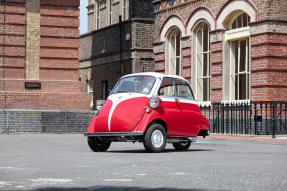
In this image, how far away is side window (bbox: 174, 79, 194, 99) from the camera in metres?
14.5

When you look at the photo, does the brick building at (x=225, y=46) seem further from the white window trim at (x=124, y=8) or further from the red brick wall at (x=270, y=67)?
the white window trim at (x=124, y=8)

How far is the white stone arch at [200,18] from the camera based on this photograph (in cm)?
2517

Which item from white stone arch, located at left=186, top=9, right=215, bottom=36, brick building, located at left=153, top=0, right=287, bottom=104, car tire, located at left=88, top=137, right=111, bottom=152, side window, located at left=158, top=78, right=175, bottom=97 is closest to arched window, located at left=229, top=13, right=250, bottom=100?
brick building, located at left=153, top=0, right=287, bottom=104

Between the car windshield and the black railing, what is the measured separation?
7187 millimetres

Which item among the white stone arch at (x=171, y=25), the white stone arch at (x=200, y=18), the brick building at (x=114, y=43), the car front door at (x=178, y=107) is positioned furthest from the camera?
the brick building at (x=114, y=43)

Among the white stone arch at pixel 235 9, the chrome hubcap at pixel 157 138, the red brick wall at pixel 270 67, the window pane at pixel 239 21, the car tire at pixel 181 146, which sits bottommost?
the car tire at pixel 181 146

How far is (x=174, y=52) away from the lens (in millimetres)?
28344

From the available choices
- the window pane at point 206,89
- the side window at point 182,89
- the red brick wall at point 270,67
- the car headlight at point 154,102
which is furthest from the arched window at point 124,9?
the car headlight at point 154,102

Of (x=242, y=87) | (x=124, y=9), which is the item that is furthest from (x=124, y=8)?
(x=242, y=87)

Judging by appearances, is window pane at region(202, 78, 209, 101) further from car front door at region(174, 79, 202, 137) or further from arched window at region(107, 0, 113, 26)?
arched window at region(107, 0, 113, 26)

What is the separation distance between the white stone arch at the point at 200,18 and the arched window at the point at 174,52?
154 cm

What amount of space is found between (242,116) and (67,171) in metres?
14.3

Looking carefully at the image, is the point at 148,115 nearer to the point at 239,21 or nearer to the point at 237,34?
the point at 237,34

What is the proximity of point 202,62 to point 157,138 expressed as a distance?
13268mm
